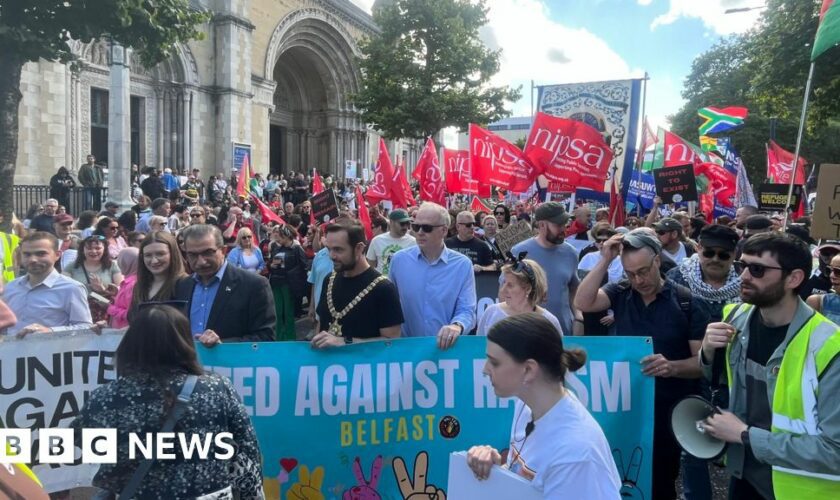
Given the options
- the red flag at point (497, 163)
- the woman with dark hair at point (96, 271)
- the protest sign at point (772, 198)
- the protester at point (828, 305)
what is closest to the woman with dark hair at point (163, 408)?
the protester at point (828, 305)

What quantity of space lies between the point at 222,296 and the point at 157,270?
1.78 ft

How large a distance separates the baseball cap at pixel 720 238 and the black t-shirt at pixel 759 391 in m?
1.29

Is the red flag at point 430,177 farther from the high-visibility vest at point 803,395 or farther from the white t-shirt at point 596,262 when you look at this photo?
the high-visibility vest at point 803,395

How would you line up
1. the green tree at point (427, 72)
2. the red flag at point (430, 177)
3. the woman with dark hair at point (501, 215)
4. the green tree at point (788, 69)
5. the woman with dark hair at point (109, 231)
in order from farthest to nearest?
the green tree at point (427, 72)
the green tree at point (788, 69)
the red flag at point (430, 177)
the woman with dark hair at point (501, 215)
the woman with dark hair at point (109, 231)

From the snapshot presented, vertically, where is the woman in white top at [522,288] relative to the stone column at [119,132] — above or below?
below

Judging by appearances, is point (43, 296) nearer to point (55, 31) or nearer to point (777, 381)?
point (777, 381)

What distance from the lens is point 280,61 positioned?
104 ft

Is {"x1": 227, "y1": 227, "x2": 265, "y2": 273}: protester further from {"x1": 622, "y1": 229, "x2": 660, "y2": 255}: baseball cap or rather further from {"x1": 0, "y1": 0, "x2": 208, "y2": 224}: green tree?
{"x1": 622, "y1": 229, "x2": 660, "y2": 255}: baseball cap

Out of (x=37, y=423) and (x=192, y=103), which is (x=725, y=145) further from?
(x=37, y=423)

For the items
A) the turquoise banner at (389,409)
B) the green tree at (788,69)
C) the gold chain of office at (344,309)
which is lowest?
the turquoise banner at (389,409)

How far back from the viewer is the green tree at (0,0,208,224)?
11.0m

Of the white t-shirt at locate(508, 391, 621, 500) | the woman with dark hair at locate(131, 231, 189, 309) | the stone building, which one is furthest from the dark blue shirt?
the stone building

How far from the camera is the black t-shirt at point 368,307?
13.3 feet

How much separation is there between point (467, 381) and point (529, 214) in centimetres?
1098
